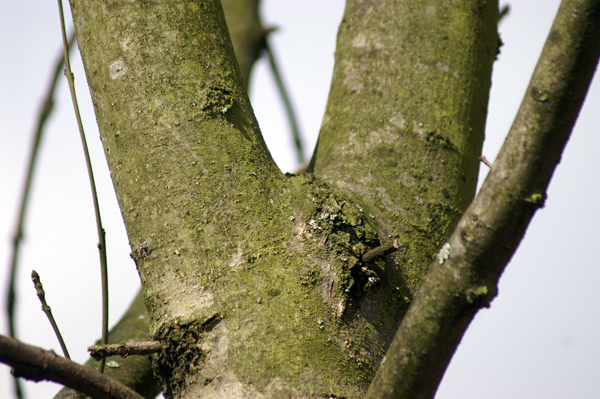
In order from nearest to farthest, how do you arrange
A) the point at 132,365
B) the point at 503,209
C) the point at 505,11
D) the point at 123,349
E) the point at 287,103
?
the point at 503,209, the point at 123,349, the point at 132,365, the point at 505,11, the point at 287,103

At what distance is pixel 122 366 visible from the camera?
1390mm

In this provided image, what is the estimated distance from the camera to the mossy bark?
79cm

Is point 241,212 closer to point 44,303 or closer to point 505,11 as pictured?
point 44,303

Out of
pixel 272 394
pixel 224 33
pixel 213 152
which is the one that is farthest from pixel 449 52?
pixel 272 394

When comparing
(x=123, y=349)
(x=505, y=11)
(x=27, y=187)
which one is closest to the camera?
(x=123, y=349)

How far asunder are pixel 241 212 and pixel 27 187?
1413mm

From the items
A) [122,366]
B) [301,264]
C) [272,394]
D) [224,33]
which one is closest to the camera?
[272,394]

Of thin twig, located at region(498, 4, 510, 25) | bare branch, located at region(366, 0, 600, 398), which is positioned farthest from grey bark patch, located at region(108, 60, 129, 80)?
thin twig, located at region(498, 4, 510, 25)

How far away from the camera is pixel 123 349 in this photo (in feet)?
2.58

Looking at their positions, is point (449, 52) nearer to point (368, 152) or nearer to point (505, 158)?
point (368, 152)

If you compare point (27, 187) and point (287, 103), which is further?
point (287, 103)

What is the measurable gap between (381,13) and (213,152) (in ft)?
2.04

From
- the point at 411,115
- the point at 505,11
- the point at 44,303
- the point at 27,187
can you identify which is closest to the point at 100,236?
the point at 44,303

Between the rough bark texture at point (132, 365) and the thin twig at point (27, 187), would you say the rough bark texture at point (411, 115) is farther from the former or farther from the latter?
the thin twig at point (27, 187)
